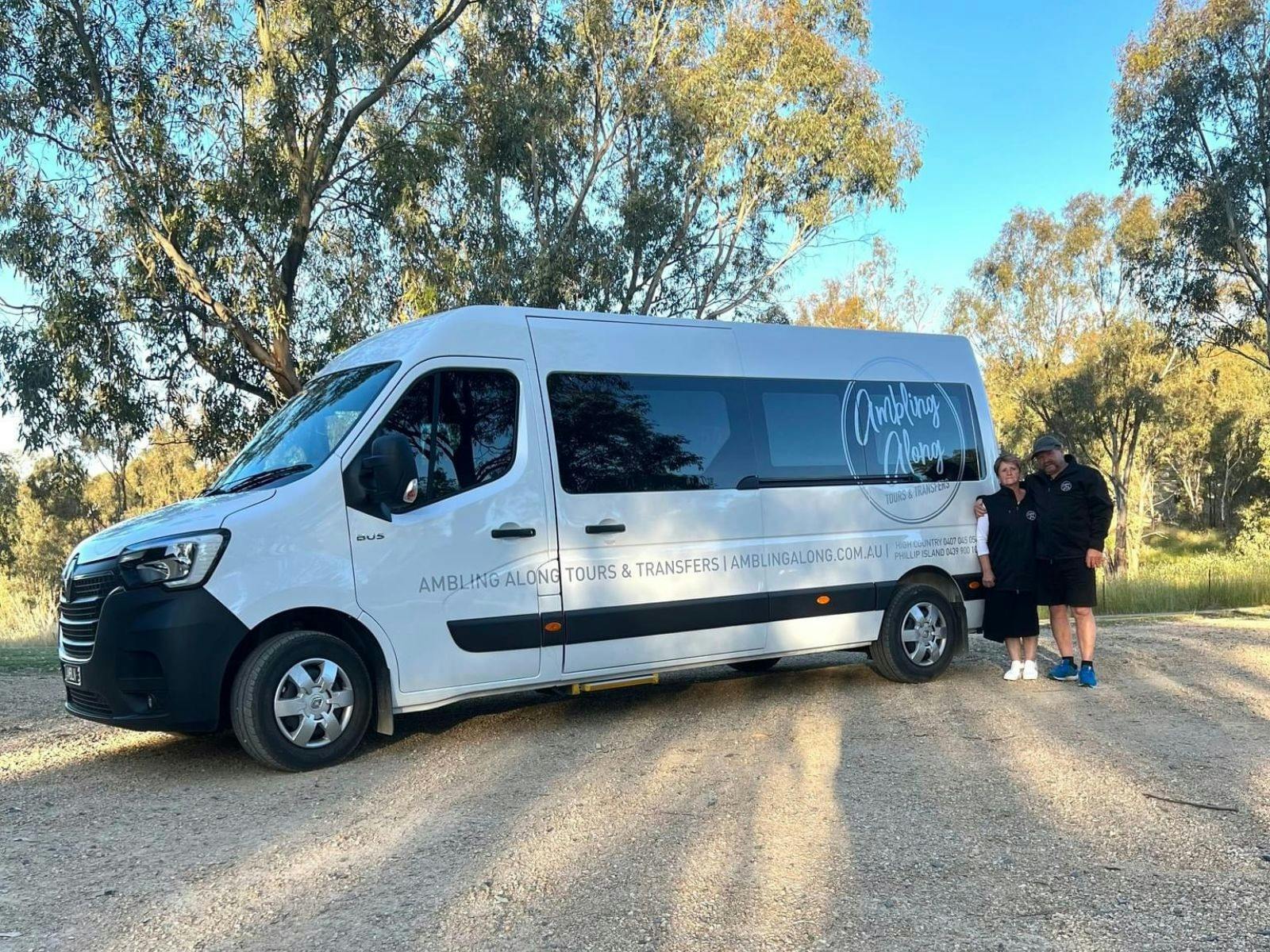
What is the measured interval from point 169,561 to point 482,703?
9.56ft

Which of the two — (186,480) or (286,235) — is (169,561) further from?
(186,480)

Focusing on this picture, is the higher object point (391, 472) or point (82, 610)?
point (391, 472)

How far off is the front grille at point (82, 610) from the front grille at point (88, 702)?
0.17 metres

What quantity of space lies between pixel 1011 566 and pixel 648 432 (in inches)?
123

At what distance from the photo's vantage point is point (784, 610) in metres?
7.00

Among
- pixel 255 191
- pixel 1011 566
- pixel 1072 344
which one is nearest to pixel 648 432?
pixel 1011 566

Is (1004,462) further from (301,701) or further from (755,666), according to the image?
(301,701)

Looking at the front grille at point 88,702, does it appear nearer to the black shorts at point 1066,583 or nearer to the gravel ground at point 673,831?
the gravel ground at point 673,831

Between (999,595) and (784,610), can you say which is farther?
(999,595)

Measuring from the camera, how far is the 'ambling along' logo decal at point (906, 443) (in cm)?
751

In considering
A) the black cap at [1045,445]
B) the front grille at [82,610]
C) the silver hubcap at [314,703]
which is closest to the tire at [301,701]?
the silver hubcap at [314,703]

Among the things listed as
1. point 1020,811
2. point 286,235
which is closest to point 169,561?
point 1020,811

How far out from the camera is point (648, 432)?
260 inches

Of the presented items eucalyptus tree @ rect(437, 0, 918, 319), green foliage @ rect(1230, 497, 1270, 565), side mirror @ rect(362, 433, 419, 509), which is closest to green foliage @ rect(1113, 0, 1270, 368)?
eucalyptus tree @ rect(437, 0, 918, 319)
